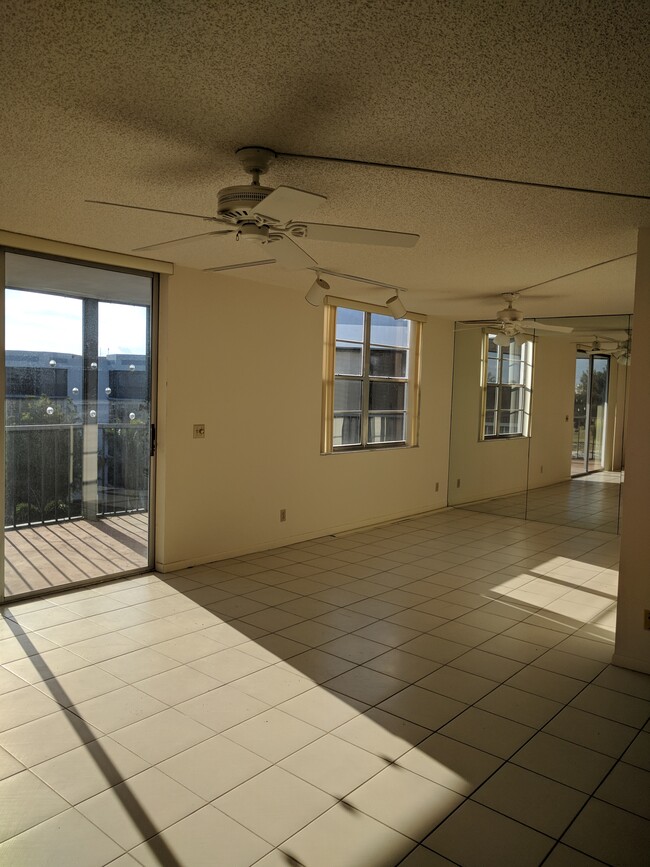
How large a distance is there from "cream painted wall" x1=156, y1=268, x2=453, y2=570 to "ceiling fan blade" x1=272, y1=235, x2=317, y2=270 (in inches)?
75.6

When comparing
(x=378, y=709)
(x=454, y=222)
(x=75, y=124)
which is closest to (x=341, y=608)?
(x=378, y=709)

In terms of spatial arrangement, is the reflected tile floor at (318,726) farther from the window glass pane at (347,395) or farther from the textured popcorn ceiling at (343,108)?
the textured popcorn ceiling at (343,108)

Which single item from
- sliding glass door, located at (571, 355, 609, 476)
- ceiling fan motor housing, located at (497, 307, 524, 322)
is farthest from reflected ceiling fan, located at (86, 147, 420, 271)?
sliding glass door, located at (571, 355, 609, 476)

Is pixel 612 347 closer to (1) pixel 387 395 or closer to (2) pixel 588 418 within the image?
(2) pixel 588 418

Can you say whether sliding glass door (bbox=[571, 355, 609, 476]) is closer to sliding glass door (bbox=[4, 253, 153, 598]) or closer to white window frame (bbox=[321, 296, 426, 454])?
white window frame (bbox=[321, 296, 426, 454])

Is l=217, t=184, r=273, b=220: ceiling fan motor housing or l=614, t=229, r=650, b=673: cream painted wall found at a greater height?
l=217, t=184, r=273, b=220: ceiling fan motor housing

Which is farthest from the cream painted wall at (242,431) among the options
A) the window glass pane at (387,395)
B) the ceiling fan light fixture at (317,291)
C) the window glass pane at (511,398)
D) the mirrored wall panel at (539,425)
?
the window glass pane at (511,398)

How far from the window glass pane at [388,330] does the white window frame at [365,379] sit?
2.9 inches

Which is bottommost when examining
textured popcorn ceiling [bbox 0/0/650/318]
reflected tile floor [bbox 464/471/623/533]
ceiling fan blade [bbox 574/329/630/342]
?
reflected tile floor [bbox 464/471/623/533]

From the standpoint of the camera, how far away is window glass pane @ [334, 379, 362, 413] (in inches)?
246

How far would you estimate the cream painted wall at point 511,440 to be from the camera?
7.54 meters

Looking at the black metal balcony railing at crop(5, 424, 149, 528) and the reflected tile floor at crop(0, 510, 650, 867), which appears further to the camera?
the black metal balcony railing at crop(5, 424, 149, 528)

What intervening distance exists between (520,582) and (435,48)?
3941 mm

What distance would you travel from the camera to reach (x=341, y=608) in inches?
162
